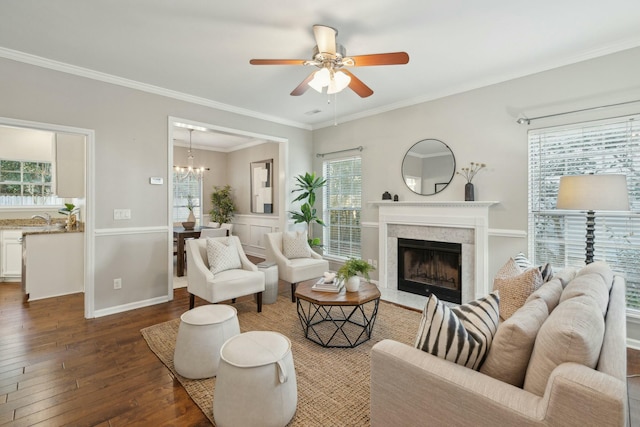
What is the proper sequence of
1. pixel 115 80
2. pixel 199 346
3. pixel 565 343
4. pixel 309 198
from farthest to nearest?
1. pixel 309 198
2. pixel 115 80
3. pixel 199 346
4. pixel 565 343

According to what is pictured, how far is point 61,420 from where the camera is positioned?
184 centimetres

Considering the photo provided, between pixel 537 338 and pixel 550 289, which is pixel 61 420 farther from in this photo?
pixel 550 289

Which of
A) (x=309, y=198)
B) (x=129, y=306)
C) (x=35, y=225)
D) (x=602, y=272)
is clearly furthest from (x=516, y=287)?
(x=35, y=225)

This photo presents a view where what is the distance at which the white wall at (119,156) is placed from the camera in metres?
3.11

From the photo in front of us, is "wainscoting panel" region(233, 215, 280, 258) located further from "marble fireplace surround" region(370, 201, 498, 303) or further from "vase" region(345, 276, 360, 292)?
"vase" region(345, 276, 360, 292)

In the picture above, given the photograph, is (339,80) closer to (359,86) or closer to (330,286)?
(359,86)

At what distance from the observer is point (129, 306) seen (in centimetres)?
372

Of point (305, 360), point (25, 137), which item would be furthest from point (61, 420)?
point (25, 137)

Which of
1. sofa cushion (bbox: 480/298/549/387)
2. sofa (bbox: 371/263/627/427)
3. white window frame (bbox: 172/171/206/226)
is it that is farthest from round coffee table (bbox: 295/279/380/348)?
white window frame (bbox: 172/171/206/226)

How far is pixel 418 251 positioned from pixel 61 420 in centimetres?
400

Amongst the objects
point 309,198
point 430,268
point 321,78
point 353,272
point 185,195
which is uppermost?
point 321,78

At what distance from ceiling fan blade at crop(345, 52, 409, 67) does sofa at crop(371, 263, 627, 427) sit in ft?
6.15

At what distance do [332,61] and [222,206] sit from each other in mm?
5924

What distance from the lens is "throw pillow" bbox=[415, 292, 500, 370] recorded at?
48.3 inches
